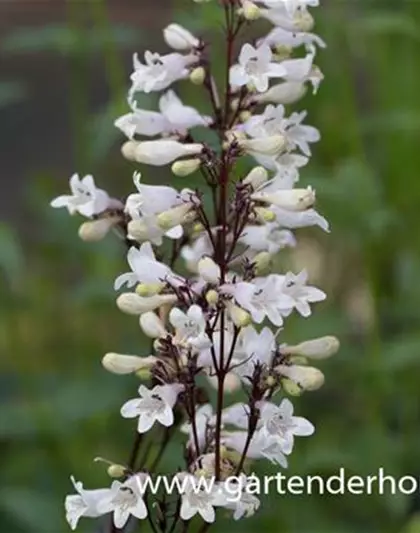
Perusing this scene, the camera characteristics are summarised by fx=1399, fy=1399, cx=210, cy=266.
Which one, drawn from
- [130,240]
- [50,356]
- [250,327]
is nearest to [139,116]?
[130,240]

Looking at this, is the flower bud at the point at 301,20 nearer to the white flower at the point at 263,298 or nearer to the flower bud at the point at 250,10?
the flower bud at the point at 250,10

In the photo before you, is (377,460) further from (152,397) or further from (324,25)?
(152,397)

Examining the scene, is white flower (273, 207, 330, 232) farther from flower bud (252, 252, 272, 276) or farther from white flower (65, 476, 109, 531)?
white flower (65, 476, 109, 531)

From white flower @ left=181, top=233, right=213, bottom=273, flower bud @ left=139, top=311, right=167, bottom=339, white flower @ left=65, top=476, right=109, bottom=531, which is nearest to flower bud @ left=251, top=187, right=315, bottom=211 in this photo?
white flower @ left=181, top=233, right=213, bottom=273

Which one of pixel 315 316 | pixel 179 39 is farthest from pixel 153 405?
pixel 315 316

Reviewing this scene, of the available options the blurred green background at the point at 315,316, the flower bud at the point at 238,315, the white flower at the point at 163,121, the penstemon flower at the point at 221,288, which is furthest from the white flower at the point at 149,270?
the blurred green background at the point at 315,316

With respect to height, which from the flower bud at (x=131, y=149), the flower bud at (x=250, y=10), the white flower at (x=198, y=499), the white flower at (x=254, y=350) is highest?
the flower bud at (x=250, y=10)
